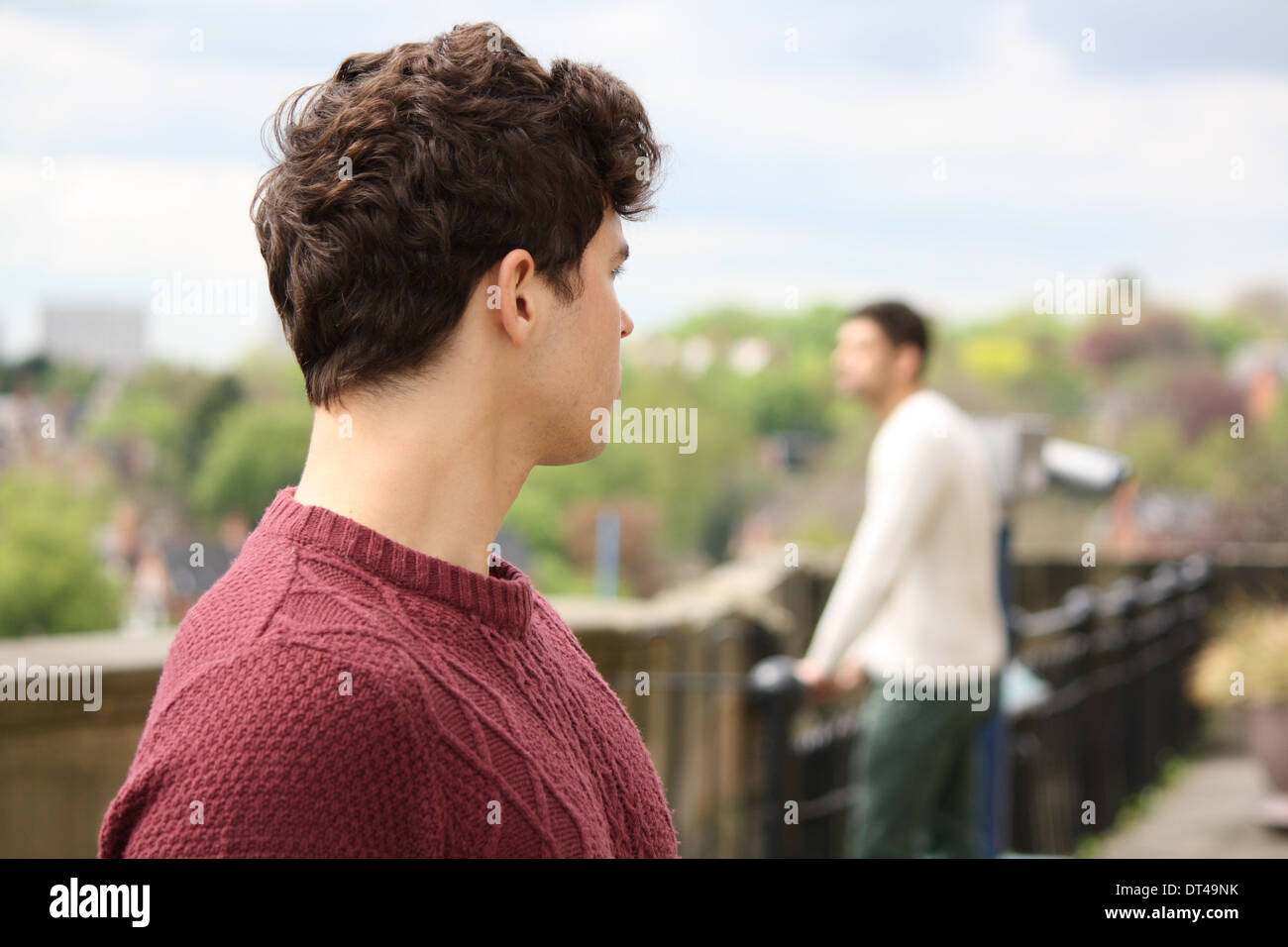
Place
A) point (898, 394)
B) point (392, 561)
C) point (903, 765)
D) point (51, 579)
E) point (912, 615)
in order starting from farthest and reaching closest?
point (51, 579) < point (898, 394) < point (912, 615) < point (903, 765) < point (392, 561)

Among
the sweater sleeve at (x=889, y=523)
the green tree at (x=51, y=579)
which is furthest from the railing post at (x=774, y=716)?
the green tree at (x=51, y=579)

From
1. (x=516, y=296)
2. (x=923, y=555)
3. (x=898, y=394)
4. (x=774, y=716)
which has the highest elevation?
(x=898, y=394)

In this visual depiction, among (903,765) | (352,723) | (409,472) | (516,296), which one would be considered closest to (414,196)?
(516,296)

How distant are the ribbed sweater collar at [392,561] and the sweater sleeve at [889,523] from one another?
279cm

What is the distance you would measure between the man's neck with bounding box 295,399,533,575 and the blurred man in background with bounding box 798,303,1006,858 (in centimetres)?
277

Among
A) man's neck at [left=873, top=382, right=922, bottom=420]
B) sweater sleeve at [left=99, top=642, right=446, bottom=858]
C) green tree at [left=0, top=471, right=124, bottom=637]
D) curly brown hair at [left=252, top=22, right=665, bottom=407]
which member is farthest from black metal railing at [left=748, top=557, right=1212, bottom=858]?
green tree at [left=0, top=471, right=124, bottom=637]

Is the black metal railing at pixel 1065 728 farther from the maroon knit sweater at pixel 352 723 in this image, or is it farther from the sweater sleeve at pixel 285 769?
the sweater sleeve at pixel 285 769

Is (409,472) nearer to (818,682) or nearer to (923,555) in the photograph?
(818,682)

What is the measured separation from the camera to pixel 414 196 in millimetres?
1205

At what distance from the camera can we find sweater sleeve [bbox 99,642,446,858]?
1.02m

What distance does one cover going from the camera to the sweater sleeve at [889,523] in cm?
399

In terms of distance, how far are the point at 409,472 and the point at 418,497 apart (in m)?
0.03

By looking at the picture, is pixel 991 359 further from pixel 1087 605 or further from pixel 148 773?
pixel 148 773
